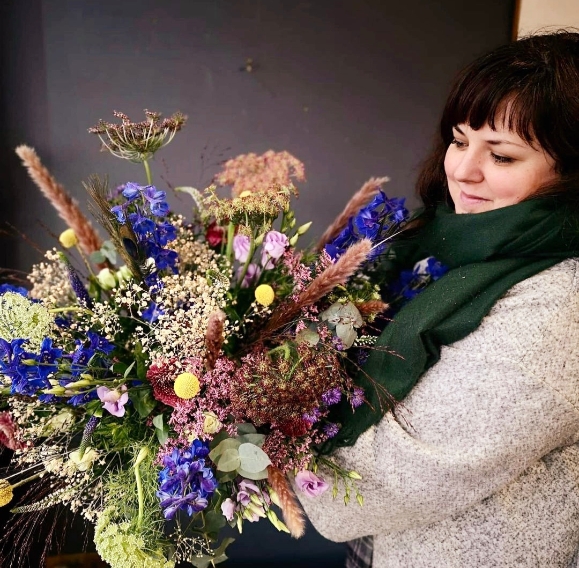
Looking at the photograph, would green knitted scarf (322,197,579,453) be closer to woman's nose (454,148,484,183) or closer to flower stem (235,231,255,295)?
woman's nose (454,148,484,183)

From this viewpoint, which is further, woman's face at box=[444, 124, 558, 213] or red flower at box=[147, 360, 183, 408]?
woman's face at box=[444, 124, 558, 213]

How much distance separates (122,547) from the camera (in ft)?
2.44

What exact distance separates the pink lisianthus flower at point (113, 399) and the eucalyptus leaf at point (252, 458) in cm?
18

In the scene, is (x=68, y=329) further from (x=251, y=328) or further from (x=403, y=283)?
(x=403, y=283)

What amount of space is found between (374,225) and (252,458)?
44 centimetres

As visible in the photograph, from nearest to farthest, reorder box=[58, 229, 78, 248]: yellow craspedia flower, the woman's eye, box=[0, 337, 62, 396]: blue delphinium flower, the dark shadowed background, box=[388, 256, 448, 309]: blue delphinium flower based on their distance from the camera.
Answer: box=[0, 337, 62, 396]: blue delphinium flower < the woman's eye < box=[58, 229, 78, 248]: yellow craspedia flower < box=[388, 256, 448, 309]: blue delphinium flower < the dark shadowed background

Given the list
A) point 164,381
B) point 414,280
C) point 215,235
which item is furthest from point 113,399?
point 414,280

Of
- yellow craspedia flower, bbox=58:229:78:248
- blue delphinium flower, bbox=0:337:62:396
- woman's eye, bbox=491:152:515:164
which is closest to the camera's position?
blue delphinium flower, bbox=0:337:62:396

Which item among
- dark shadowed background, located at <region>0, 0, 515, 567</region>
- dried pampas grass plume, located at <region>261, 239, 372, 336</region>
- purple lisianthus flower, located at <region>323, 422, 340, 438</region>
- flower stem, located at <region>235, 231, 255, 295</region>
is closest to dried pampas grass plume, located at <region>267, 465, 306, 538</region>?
purple lisianthus flower, located at <region>323, 422, 340, 438</region>

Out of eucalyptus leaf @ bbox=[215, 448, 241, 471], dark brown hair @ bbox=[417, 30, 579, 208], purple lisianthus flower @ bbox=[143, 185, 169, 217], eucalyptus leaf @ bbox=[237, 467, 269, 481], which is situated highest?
dark brown hair @ bbox=[417, 30, 579, 208]

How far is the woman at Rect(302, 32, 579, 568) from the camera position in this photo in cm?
84

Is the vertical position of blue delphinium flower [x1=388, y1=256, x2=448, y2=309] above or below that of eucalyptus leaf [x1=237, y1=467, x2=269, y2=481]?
above

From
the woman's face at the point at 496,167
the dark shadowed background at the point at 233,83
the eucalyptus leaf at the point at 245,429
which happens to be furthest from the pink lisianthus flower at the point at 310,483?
the dark shadowed background at the point at 233,83

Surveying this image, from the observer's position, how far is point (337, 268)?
816 mm
